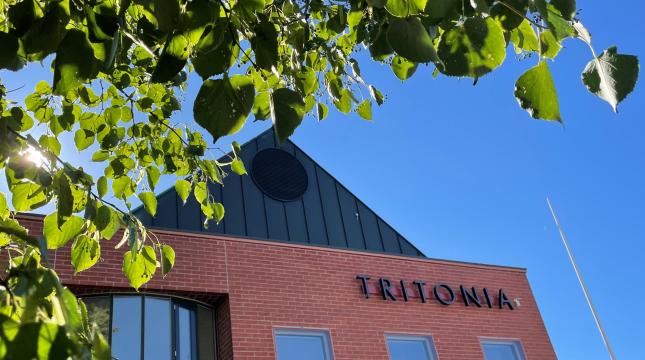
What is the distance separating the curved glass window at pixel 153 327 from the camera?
7.05 meters

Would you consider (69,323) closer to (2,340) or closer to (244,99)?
(2,340)

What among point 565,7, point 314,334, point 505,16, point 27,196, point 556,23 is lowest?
point 556,23

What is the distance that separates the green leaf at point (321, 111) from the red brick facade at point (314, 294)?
18.1 ft

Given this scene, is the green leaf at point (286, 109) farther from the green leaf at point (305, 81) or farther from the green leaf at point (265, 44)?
the green leaf at point (305, 81)

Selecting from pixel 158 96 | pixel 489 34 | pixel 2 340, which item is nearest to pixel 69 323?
pixel 2 340

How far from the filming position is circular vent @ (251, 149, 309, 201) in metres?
10.6

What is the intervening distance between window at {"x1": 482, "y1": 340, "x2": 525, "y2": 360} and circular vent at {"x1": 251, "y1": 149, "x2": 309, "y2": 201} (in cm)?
420

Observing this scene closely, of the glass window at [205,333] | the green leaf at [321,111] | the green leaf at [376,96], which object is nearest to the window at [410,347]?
the glass window at [205,333]

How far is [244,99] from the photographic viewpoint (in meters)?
1.05

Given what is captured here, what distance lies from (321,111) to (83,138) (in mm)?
1308

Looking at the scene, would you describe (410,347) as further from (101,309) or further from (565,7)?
(565,7)

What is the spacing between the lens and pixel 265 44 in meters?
1.21

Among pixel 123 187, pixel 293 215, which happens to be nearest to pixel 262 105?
pixel 123 187

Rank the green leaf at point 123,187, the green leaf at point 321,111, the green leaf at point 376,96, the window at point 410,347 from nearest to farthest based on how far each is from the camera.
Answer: the green leaf at point 376,96, the green leaf at point 321,111, the green leaf at point 123,187, the window at point 410,347
